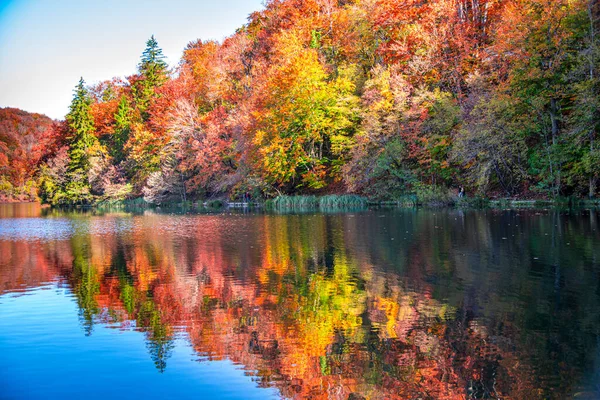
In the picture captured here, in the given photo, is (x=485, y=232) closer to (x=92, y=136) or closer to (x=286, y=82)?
(x=286, y=82)

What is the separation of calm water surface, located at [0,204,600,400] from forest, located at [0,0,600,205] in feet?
48.6

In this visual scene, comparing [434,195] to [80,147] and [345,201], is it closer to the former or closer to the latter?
Result: [345,201]

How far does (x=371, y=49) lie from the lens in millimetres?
43656

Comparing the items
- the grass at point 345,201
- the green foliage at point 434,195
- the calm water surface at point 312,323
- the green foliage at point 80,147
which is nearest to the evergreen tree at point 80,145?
the green foliage at point 80,147

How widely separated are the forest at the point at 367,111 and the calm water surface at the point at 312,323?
14.8m

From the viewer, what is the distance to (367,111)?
40.2m

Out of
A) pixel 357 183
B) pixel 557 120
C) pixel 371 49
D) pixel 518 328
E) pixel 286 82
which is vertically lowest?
pixel 518 328

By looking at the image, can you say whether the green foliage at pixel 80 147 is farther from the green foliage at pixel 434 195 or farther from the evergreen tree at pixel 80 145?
the green foliage at pixel 434 195

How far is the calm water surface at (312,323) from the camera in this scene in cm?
550

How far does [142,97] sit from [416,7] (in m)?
41.1

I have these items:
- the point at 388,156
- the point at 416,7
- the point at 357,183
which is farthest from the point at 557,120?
the point at 416,7

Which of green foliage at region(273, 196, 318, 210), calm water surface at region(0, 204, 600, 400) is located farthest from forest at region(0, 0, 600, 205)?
calm water surface at region(0, 204, 600, 400)

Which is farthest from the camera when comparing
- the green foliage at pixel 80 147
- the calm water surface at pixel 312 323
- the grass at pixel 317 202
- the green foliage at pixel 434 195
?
the green foliage at pixel 80 147

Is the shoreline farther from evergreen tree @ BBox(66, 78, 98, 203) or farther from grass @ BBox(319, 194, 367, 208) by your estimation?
evergreen tree @ BBox(66, 78, 98, 203)
